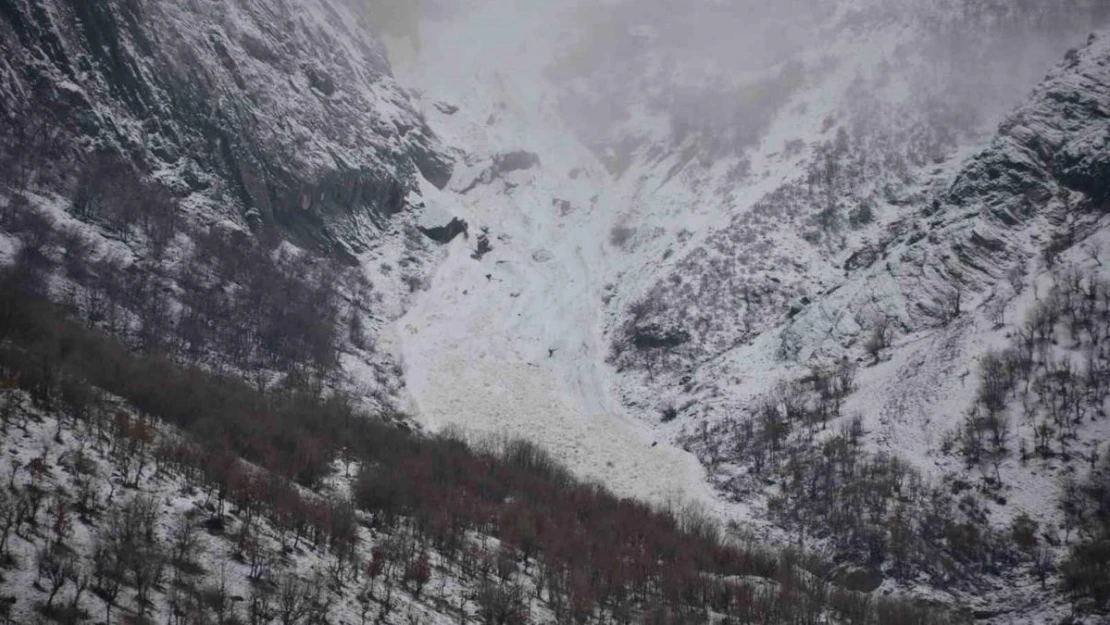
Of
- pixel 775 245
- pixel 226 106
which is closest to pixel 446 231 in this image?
pixel 226 106

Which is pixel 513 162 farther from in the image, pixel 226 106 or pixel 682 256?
pixel 226 106

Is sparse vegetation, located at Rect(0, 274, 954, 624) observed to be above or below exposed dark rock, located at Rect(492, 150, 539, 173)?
below

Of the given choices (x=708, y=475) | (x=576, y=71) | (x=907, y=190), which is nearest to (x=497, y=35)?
(x=576, y=71)

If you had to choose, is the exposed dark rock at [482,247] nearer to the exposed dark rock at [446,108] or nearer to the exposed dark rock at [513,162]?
the exposed dark rock at [513,162]

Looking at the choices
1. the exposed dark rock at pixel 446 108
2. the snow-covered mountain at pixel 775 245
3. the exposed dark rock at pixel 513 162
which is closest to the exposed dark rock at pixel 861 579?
the snow-covered mountain at pixel 775 245

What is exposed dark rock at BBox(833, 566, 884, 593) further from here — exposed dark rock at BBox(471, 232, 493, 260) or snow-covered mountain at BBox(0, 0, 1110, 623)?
exposed dark rock at BBox(471, 232, 493, 260)

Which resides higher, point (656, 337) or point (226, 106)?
point (226, 106)

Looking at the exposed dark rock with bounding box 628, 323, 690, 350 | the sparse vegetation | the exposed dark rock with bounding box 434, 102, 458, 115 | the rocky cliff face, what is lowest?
the sparse vegetation

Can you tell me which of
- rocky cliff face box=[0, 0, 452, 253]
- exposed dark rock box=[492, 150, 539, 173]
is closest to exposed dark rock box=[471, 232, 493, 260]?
rocky cliff face box=[0, 0, 452, 253]
